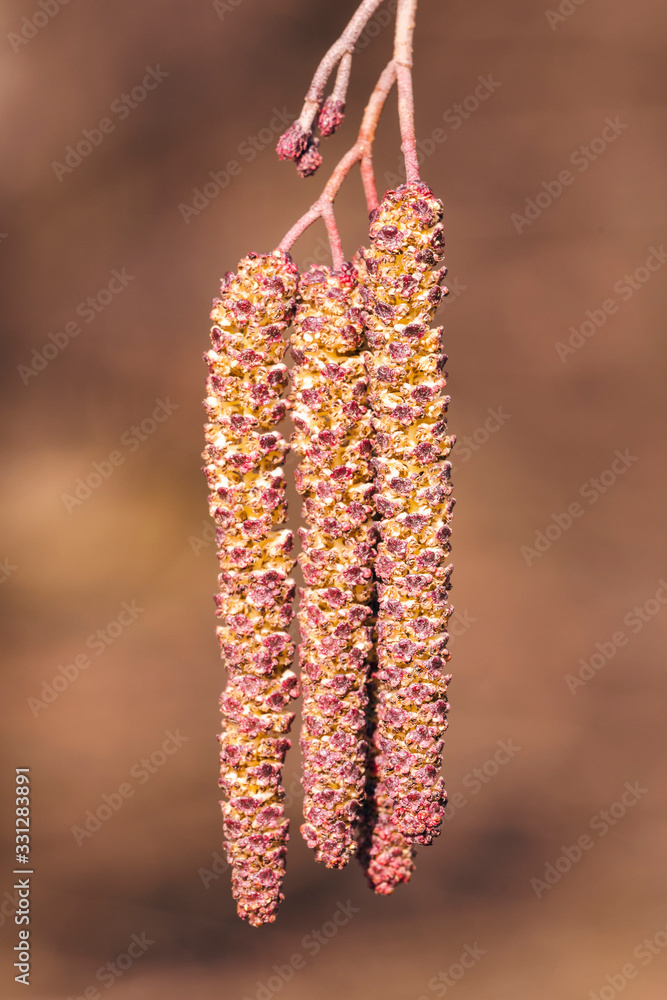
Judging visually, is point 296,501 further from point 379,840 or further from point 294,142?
point 294,142

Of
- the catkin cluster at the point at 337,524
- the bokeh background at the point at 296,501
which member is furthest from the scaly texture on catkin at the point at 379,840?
the bokeh background at the point at 296,501

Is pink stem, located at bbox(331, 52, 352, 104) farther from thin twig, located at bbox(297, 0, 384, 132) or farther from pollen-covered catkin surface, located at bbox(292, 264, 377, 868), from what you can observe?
pollen-covered catkin surface, located at bbox(292, 264, 377, 868)

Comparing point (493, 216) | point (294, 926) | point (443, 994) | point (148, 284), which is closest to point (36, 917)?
point (294, 926)

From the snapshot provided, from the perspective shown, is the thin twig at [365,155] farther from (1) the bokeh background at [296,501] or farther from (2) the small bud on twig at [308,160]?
(1) the bokeh background at [296,501]

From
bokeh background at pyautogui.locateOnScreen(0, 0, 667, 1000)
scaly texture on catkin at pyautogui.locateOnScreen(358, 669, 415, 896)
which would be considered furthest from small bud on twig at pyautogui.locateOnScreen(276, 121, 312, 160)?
bokeh background at pyautogui.locateOnScreen(0, 0, 667, 1000)

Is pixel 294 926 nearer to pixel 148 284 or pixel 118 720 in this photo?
pixel 118 720

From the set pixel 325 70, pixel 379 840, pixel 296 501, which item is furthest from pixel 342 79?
pixel 296 501
